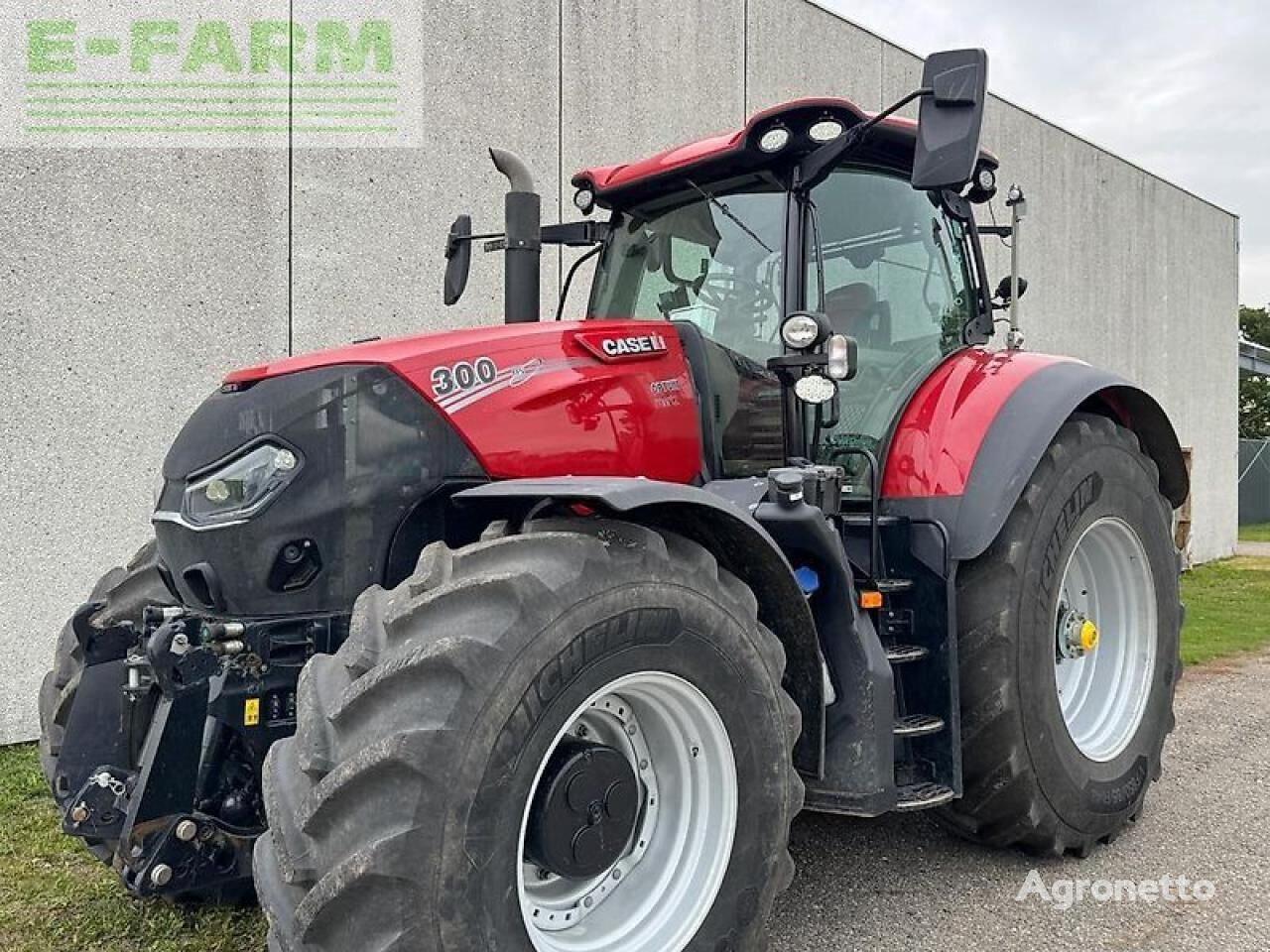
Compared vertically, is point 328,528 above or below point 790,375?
below

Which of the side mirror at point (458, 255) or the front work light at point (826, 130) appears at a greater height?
the front work light at point (826, 130)

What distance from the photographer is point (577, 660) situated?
2.44 metres

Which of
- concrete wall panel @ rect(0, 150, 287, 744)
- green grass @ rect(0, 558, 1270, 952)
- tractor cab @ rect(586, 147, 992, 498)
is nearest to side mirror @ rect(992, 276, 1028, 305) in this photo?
tractor cab @ rect(586, 147, 992, 498)

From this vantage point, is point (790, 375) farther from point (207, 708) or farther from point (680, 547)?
point (207, 708)

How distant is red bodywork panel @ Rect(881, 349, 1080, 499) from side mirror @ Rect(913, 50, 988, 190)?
933 millimetres

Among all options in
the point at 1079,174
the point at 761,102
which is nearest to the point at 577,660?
the point at 761,102

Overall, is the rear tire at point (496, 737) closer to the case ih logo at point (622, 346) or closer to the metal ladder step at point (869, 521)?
the case ih logo at point (622, 346)

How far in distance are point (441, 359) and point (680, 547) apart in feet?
2.68

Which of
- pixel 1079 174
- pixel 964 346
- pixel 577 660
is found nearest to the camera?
pixel 577 660

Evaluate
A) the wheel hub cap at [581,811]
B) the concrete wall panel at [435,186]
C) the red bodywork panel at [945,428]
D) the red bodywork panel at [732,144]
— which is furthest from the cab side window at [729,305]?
the concrete wall panel at [435,186]

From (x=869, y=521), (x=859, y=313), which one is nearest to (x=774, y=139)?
(x=859, y=313)

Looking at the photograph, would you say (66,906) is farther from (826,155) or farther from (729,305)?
(826,155)

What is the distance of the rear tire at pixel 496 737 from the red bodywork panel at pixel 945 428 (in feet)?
3.56

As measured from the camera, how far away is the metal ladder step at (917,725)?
10.9 feet
